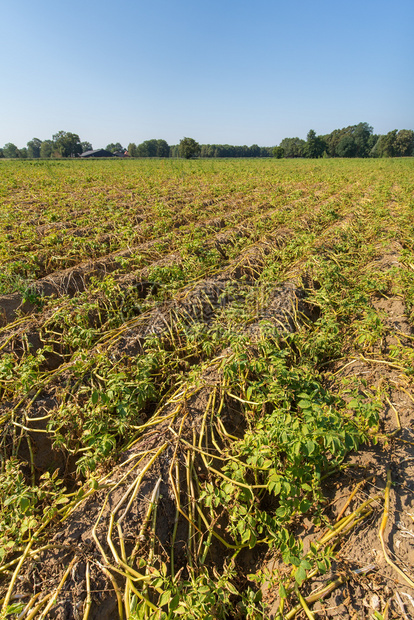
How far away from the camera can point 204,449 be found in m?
2.15

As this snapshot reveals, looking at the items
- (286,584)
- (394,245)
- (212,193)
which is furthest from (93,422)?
(212,193)

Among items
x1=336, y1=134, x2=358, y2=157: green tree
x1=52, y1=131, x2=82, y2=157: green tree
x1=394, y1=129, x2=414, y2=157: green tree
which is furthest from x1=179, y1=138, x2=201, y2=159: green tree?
x1=394, y1=129, x2=414, y2=157: green tree

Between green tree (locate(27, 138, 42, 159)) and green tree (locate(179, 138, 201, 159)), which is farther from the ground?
green tree (locate(27, 138, 42, 159))

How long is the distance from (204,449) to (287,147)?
92.3 m

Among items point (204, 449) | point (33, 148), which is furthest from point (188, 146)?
point (33, 148)

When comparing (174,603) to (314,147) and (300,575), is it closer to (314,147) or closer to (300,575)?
(300,575)

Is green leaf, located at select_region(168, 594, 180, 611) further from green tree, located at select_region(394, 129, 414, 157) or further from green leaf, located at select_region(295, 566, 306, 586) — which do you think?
green tree, located at select_region(394, 129, 414, 157)

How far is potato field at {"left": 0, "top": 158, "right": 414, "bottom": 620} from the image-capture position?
1.51m

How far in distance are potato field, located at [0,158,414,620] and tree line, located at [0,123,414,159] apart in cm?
5288

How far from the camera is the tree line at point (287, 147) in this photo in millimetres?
63562

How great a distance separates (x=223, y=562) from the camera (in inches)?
72.9

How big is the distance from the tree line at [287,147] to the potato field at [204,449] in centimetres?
5288

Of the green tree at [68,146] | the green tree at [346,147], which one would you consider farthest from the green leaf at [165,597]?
the green tree at [346,147]

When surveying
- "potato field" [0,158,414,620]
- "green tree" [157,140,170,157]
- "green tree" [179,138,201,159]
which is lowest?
"potato field" [0,158,414,620]
